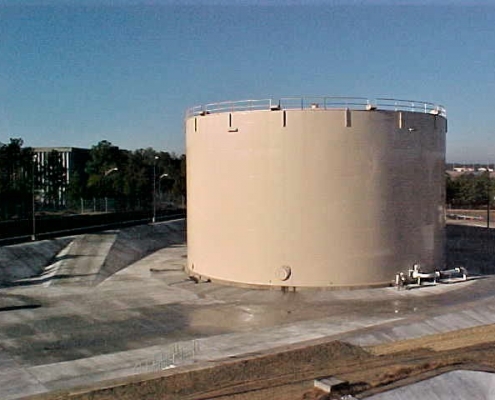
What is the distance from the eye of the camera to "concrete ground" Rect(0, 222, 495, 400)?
14625 millimetres

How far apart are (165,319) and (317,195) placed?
27.5 ft

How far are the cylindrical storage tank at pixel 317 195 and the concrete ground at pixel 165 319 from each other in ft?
4.01

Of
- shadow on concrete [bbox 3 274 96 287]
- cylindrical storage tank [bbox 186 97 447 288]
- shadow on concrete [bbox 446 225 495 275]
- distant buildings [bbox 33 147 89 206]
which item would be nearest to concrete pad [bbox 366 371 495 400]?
cylindrical storage tank [bbox 186 97 447 288]

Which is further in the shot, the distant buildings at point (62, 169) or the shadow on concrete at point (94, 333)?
the distant buildings at point (62, 169)

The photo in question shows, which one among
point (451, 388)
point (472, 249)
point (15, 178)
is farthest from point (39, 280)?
point (15, 178)

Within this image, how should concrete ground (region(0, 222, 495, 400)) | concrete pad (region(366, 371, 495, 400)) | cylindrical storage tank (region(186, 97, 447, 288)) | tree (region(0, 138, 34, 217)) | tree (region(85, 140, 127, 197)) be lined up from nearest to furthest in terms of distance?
1. concrete pad (region(366, 371, 495, 400))
2. concrete ground (region(0, 222, 495, 400))
3. cylindrical storage tank (region(186, 97, 447, 288))
4. tree (region(0, 138, 34, 217))
5. tree (region(85, 140, 127, 197))

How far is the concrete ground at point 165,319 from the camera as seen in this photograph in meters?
14.6

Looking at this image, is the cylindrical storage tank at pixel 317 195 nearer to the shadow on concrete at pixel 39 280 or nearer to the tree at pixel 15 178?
the shadow on concrete at pixel 39 280

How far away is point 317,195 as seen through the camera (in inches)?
944

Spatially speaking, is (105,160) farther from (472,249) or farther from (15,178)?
(472,249)

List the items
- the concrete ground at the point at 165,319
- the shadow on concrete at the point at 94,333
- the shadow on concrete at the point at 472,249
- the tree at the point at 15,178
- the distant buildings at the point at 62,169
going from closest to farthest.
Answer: the concrete ground at the point at 165,319
the shadow on concrete at the point at 94,333
the shadow on concrete at the point at 472,249
the tree at the point at 15,178
the distant buildings at the point at 62,169

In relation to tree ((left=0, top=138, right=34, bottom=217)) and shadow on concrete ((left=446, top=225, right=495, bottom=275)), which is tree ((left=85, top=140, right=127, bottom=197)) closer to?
tree ((left=0, top=138, right=34, bottom=217))

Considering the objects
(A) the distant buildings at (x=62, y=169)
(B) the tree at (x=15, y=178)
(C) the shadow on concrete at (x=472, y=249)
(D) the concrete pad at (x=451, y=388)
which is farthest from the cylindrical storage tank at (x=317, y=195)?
(A) the distant buildings at (x=62, y=169)

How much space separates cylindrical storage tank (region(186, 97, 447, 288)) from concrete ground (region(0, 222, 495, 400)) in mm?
1221
